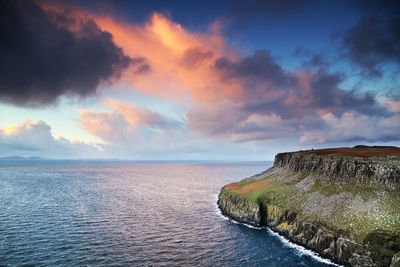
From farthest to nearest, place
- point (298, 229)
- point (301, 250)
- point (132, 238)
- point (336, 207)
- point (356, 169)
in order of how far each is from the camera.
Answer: point (356, 169), point (298, 229), point (336, 207), point (132, 238), point (301, 250)

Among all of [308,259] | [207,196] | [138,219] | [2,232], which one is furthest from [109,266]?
[207,196]

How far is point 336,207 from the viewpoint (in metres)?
56.4

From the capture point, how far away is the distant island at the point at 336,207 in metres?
44.3

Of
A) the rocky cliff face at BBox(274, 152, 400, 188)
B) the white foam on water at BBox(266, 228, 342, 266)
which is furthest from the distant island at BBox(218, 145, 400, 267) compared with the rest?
the white foam on water at BBox(266, 228, 342, 266)

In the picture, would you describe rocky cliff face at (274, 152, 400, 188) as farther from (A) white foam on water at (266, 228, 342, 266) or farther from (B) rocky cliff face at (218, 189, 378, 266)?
(A) white foam on water at (266, 228, 342, 266)

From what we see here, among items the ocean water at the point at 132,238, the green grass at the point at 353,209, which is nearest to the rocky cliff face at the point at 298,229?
the green grass at the point at 353,209

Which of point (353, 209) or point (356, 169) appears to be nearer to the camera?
point (353, 209)

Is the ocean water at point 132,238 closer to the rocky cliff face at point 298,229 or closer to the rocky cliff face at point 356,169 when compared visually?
the rocky cliff face at point 298,229

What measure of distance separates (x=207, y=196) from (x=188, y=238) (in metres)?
58.0

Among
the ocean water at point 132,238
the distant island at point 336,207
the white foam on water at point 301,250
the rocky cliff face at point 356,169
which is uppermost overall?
the rocky cliff face at point 356,169

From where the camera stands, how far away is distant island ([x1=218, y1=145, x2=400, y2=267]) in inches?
1746

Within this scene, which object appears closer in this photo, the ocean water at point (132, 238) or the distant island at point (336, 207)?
the distant island at point (336, 207)

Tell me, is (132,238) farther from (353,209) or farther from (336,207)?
(353,209)

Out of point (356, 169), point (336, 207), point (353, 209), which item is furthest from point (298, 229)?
point (356, 169)
